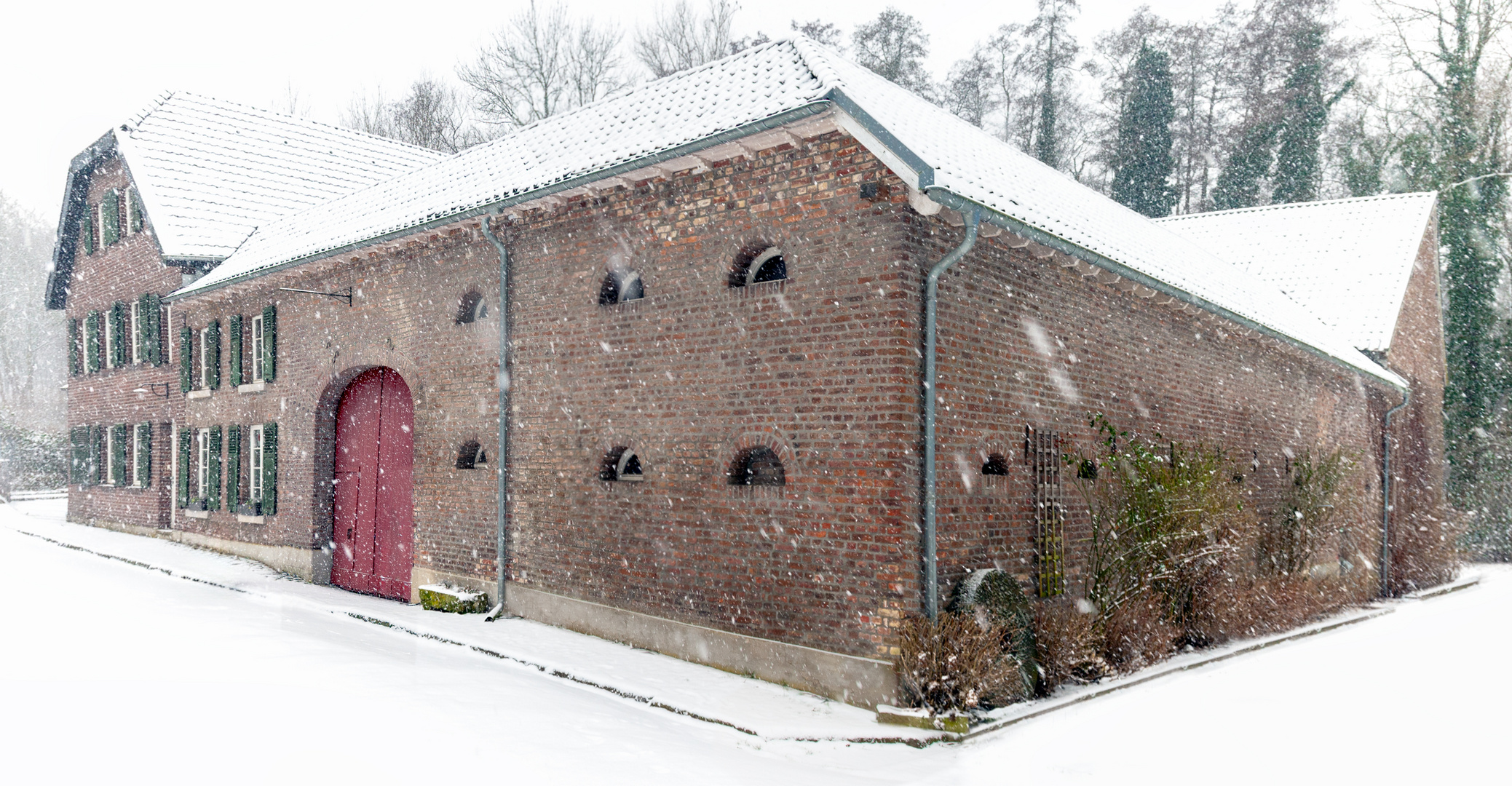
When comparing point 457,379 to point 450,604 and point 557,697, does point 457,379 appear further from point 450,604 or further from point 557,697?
point 557,697

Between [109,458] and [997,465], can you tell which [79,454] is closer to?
[109,458]

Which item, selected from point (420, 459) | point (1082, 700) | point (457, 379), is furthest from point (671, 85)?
point (1082, 700)

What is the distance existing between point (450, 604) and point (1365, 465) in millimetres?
15063

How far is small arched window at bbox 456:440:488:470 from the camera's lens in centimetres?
1136

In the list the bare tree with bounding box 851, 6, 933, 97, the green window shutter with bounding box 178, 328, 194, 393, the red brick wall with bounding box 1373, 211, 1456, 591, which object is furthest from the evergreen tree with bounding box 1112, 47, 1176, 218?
the green window shutter with bounding box 178, 328, 194, 393

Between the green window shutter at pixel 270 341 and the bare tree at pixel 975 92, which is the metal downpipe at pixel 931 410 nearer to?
the green window shutter at pixel 270 341

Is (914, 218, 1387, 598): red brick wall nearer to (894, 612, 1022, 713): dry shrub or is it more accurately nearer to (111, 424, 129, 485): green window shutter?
(894, 612, 1022, 713): dry shrub

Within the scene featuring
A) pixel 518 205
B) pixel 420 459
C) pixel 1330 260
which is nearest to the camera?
pixel 518 205

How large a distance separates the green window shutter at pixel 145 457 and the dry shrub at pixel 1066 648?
57.2 ft

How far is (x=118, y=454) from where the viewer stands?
64.5 feet

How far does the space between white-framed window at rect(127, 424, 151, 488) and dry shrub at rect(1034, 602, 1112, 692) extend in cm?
1793

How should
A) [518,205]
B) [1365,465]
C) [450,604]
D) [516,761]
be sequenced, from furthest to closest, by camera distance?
[1365,465], [450,604], [518,205], [516,761]

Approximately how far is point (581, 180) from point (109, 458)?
16200 mm

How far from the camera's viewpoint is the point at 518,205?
33.7 ft
